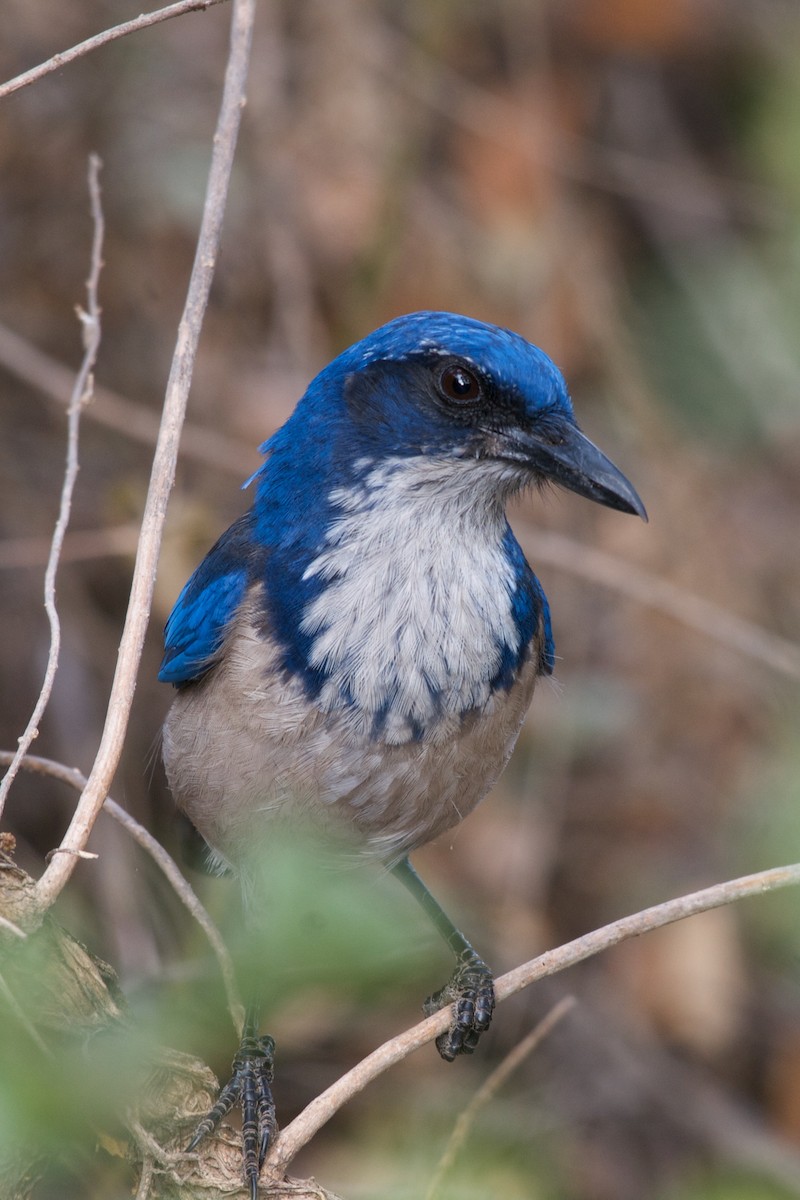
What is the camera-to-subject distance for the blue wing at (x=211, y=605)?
4.20 m

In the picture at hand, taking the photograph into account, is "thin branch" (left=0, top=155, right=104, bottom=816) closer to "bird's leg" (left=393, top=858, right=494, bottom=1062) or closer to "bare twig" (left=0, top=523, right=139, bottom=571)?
"bird's leg" (left=393, top=858, right=494, bottom=1062)

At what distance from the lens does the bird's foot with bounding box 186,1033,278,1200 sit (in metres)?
3.16

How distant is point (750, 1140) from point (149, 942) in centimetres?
301

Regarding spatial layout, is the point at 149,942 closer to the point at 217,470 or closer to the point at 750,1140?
the point at 217,470

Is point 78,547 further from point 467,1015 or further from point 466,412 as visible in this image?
point 467,1015

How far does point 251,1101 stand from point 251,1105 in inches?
0.9

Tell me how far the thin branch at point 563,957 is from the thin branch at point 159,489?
0.72 m

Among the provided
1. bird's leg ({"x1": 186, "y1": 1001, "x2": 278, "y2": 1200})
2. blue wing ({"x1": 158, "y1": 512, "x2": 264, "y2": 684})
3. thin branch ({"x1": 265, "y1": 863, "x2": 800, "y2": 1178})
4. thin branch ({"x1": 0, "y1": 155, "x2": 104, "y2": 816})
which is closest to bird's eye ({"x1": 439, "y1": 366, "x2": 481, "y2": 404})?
blue wing ({"x1": 158, "y1": 512, "x2": 264, "y2": 684})

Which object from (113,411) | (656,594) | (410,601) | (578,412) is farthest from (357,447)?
(578,412)

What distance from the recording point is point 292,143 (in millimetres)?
7742

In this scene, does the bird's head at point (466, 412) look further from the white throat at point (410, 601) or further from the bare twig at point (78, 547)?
the bare twig at point (78, 547)

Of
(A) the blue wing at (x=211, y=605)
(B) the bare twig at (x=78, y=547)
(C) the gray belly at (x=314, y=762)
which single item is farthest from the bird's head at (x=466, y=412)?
(B) the bare twig at (x=78, y=547)

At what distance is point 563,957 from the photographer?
3033 millimetres

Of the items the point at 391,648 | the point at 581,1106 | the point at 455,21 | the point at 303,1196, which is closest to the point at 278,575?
the point at 391,648
